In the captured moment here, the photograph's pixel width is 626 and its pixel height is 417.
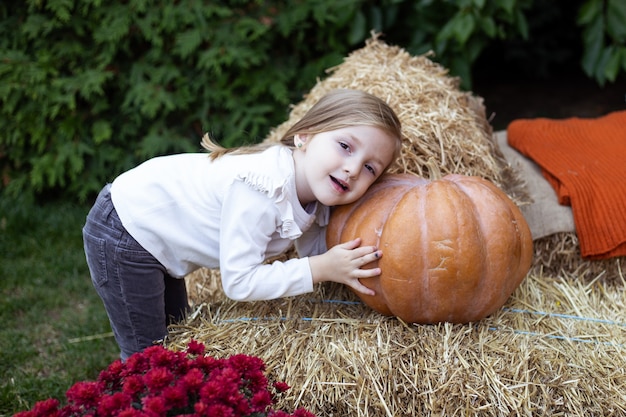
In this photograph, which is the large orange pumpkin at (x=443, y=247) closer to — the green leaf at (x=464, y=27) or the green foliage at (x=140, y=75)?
the green leaf at (x=464, y=27)

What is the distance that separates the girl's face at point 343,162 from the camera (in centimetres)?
216

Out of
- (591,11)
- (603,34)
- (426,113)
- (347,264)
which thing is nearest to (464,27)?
(591,11)

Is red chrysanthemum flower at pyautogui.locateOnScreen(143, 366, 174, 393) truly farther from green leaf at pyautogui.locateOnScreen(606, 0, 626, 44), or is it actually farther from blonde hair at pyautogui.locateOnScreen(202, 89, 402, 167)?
green leaf at pyautogui.locateOnScreen(606, 0, 626, 44)

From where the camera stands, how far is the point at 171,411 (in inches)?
64.4

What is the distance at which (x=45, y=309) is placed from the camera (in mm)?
3693

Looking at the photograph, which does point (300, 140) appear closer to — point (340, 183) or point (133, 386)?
point (340, 183)

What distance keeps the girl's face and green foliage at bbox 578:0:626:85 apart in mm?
2753

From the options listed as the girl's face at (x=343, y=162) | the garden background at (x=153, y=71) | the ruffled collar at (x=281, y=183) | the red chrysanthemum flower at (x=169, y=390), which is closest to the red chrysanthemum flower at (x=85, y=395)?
the red chrysanthemum flower at (x=169, y=390)

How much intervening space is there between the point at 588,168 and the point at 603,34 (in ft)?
5.35

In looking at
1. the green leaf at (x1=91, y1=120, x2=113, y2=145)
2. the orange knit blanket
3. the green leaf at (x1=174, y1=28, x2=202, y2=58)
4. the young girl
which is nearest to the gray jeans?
the young girl

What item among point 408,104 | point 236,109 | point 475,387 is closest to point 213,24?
point 236,109

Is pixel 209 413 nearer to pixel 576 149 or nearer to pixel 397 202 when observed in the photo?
pixel 397 202

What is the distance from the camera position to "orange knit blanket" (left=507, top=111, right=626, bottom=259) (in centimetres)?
290

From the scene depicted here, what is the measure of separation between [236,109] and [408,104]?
194 cm
